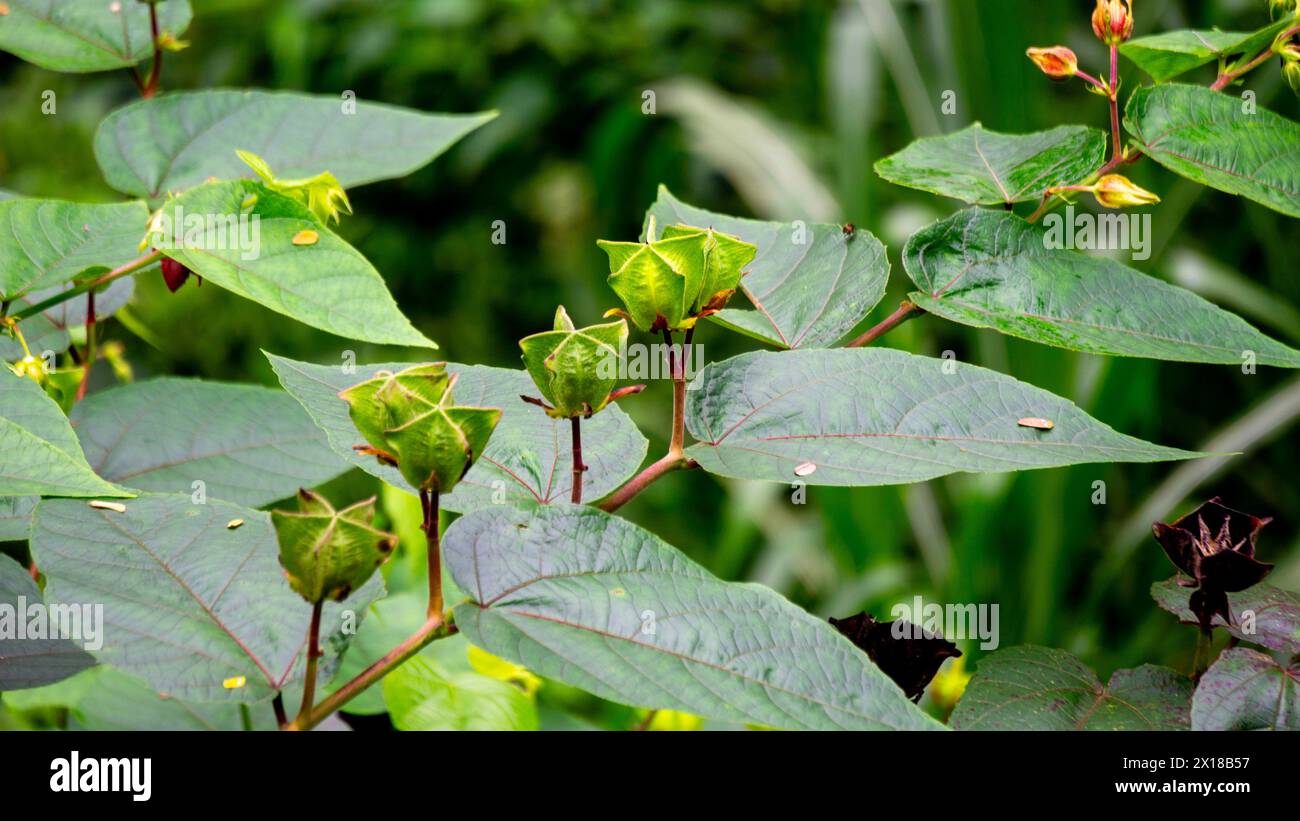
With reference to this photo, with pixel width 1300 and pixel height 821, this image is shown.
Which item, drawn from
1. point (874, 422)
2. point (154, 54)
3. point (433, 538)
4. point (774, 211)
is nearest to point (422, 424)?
point (433, 538)

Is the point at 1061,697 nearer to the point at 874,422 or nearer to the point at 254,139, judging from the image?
the point at 874,422

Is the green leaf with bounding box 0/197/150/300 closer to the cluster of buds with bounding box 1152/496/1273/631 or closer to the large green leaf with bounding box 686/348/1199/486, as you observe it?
the large green leaf with bounding box 686/348/1199/486

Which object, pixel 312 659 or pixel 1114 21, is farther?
pixel 1114 21

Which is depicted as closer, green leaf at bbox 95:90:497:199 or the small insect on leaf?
the small insect on leaf

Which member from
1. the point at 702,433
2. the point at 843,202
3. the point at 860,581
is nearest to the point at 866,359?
the point at 702,433

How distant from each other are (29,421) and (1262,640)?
36 centimetres

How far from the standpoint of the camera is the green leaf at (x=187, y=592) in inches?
12.4

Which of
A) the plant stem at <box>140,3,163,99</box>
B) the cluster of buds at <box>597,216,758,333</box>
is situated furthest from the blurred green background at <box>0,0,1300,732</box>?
the cluster of buds at <box>597,216,758,333</box>

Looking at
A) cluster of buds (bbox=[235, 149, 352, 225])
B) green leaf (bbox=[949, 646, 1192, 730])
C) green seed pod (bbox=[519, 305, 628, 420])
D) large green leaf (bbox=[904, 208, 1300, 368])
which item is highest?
cluster of buds (bbox=[235, 149, 352, 225])

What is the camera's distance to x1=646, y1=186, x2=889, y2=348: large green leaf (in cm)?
41

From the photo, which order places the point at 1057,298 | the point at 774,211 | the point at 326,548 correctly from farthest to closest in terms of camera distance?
the point at 774,211
the point at 1057,298
the point at 326,548

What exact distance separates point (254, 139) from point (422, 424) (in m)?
0.30

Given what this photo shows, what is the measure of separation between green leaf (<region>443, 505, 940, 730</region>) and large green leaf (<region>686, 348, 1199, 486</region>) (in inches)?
1.8

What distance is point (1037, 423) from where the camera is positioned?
341 mm
